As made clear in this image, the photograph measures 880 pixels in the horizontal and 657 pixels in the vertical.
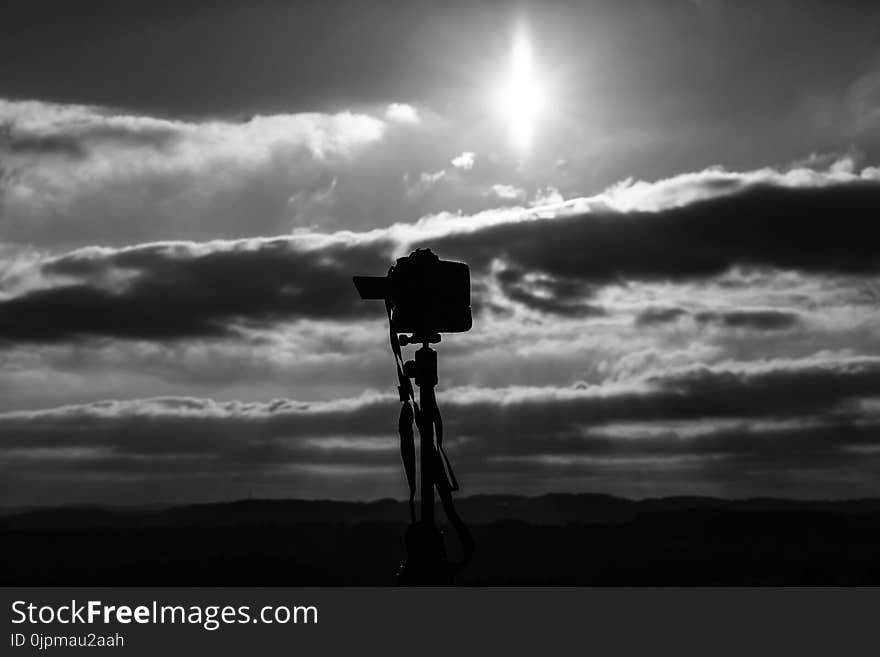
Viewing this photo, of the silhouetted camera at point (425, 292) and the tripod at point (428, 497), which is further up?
the silhouetted camera at point (425, 292)

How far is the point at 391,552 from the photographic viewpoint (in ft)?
419

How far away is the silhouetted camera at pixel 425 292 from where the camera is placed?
12758mm

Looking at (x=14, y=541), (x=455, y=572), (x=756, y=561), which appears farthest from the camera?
(x=14, y=541)

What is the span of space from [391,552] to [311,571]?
11.4 metres

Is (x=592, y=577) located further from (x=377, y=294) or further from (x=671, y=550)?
(x=377, y=294)

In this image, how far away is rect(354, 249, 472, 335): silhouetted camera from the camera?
12758mm

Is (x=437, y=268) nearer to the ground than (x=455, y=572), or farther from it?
farther from it

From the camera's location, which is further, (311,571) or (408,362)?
(311,571)

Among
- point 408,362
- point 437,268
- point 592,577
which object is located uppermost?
point 437,268

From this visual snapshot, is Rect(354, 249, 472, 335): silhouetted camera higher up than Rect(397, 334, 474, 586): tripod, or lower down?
higher up

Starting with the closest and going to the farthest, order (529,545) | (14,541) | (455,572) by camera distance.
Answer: (455,572) → (529,545) → (14,541)

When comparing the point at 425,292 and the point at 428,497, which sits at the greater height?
the point at 425,292

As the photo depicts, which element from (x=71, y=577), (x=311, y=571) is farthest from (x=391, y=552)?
(x=71, y=577)

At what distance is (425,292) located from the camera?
501 inches
